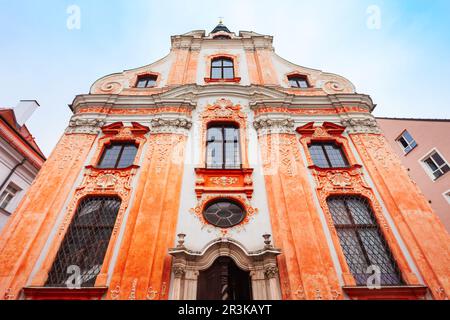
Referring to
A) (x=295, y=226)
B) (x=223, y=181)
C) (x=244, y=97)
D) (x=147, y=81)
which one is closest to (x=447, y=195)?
(x=295, y=226)

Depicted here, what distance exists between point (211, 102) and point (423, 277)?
31.9 ft

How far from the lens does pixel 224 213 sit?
804 centimetres

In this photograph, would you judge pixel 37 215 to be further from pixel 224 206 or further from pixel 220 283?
pixel 220 283

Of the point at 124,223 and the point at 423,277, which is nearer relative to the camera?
the point at 423,277

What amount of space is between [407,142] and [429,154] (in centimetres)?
183

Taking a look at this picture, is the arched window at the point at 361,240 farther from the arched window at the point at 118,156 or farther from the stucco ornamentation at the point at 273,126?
the arched window at the point at 118,156

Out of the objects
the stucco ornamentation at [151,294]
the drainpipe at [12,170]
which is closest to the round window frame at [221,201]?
the stucco ornamentation at [151,294]

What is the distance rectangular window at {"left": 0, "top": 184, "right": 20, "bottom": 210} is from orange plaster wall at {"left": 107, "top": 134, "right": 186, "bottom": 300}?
864 centimetres

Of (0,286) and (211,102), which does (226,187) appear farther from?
(0,286)

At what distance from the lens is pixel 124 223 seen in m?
7.54

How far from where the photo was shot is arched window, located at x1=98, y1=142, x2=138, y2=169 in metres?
9.51
